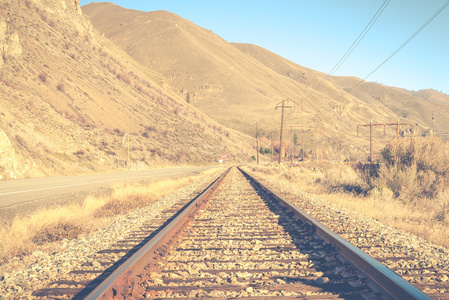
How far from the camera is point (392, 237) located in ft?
20.7

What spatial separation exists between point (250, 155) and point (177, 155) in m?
34.4

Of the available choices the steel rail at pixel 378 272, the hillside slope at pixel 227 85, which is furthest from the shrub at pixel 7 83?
the hillside slope at pixel 227 85

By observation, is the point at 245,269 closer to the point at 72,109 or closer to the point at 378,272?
the point at 378,272

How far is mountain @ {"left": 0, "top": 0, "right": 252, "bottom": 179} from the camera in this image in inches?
1153

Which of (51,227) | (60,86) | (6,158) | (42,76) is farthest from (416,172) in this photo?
(42,76)

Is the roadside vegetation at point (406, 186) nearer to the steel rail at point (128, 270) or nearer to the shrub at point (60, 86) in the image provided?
the steel rail at point (128, 270)

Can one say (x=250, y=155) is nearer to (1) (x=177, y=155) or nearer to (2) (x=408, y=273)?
(1) (x=177, y=155)

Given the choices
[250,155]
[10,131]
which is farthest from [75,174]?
[250,155]

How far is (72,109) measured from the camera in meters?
42.3

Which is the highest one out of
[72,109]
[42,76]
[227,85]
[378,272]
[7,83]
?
[227,85]

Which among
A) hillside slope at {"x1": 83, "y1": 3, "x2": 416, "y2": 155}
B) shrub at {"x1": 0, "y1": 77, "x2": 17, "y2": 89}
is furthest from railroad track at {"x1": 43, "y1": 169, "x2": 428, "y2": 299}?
hillside slope at {"x1": 83, "y1": 3, "x2": 416, "y2": 155}

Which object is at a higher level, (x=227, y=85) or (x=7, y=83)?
(x=227, y=85)

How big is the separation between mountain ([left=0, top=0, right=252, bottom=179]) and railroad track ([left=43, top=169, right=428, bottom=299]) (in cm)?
2186

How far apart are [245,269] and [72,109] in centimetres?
4283
